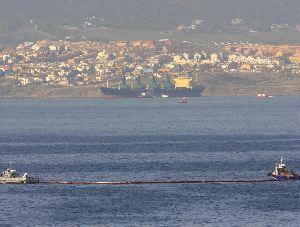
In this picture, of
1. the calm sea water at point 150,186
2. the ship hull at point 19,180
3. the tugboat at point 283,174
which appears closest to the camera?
the calm sea water at point 150,186

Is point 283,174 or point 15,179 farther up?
point 283,174

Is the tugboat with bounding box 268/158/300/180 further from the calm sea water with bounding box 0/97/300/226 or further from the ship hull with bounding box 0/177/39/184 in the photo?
the ship hull with bounding box 0/177/39/184

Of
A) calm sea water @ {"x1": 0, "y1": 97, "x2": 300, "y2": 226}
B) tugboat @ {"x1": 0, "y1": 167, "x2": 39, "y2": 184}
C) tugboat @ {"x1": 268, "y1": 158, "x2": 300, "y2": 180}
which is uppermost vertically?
tugboat @ {"x1": 268, "y1": 158, "x2": 300, "y2": 180}

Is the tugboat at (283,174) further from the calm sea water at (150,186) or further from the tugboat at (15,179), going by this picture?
the tugboat at (15,179)

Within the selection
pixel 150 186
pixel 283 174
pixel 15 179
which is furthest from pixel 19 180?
pixel 283 174

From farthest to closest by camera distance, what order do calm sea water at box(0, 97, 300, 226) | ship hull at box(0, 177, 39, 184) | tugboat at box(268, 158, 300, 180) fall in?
tugboat at box(268, 158, 300, 180), ship hull at box(0, 177, 39, 184), calm sea water at box(0, 97, 300, 226)

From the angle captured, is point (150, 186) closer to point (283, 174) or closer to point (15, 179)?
point (15, 179)

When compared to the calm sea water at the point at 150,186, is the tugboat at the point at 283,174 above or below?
above

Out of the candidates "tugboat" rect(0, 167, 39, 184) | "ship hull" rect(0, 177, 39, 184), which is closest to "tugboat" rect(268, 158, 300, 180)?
"tugboat" rect(0, 167, 39, 184)

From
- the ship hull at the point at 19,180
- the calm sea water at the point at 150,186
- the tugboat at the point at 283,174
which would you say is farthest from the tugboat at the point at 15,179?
the tugboat at the point at 283,174

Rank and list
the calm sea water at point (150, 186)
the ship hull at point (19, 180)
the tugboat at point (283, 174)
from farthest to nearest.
A: the tugboat at point (283, 174) < the ship hull at point (19, 180) < the calm sea water at point (150, 186)

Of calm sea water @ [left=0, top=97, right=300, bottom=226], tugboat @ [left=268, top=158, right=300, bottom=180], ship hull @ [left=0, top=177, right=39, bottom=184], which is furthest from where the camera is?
tugboat @ [left=268, top=158, right=300, bottom=180]

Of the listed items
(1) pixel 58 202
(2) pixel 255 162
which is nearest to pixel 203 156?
(2) pixel 255 162
